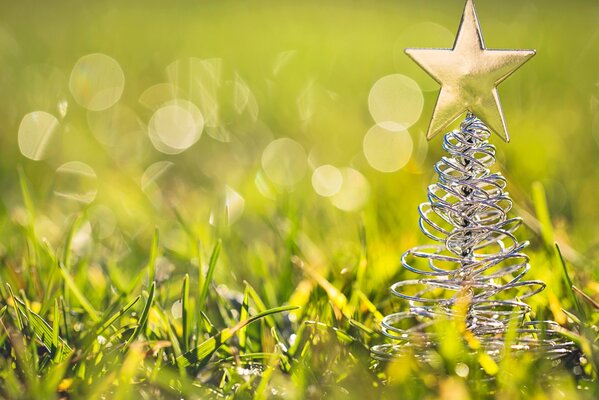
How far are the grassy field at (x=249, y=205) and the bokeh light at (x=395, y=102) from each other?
0.02 m

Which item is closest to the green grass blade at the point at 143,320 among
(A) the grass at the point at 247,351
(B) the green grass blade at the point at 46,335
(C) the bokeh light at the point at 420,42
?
(A) the grass at the point at 247,351

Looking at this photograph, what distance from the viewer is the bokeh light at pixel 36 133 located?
9.89 feet

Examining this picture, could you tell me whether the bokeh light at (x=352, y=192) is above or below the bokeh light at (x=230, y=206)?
below

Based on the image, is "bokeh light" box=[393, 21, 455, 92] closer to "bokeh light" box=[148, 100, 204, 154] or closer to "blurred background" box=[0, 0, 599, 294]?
"blurred background" box=[0, 0, 599, 294]

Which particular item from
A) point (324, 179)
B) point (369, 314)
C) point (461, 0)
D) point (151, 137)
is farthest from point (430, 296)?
point (461, 0)

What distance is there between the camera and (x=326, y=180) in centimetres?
275

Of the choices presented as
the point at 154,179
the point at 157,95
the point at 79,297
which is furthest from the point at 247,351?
the point at 157,95

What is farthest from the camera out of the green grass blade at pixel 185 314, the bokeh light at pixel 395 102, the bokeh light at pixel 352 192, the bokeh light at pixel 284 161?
the bokeh light at pixel 395 102

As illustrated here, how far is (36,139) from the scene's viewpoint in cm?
317

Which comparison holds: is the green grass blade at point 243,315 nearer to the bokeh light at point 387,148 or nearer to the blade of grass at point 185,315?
the blade of grass at point 185,315

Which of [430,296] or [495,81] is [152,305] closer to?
[430,296]

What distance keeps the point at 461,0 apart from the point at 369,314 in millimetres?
6221

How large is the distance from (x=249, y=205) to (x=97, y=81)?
7.00 ft

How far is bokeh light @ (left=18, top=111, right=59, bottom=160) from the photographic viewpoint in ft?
9.89
